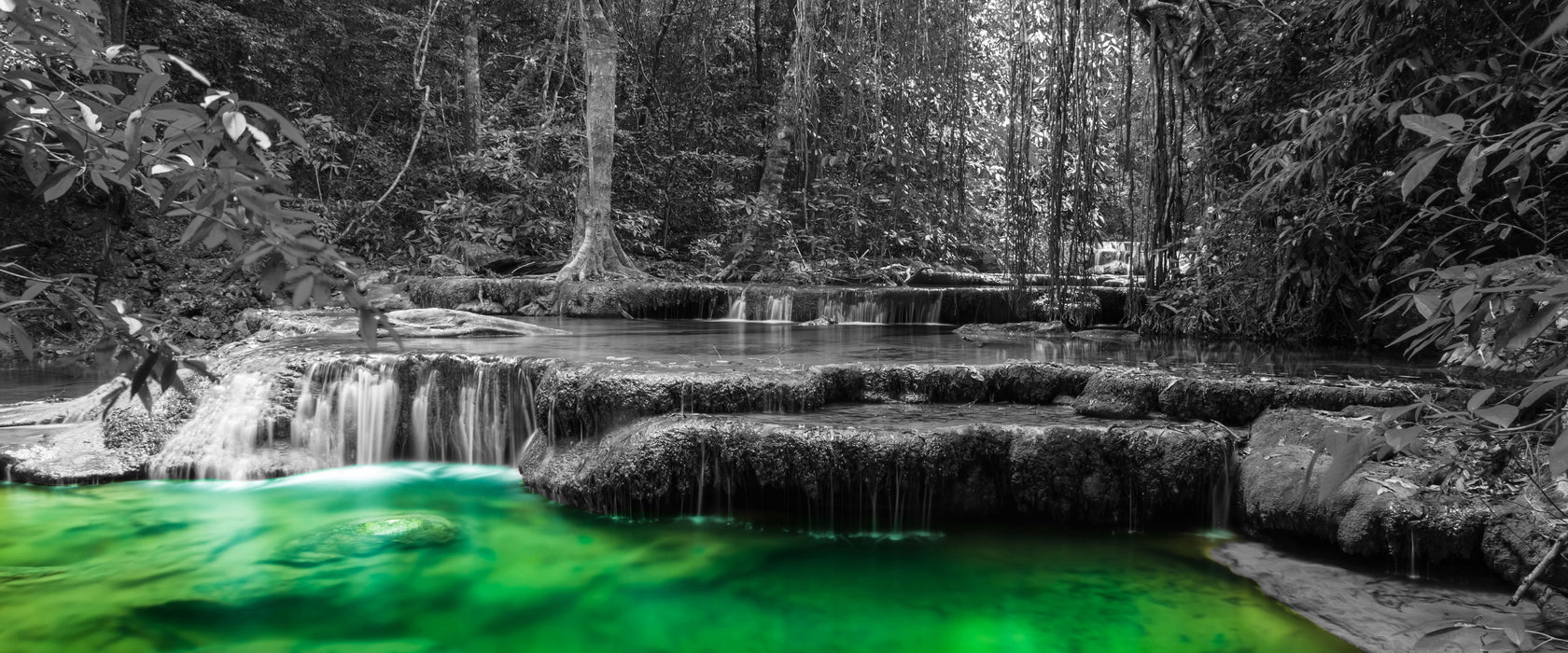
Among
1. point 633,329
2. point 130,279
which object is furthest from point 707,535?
point 130,279

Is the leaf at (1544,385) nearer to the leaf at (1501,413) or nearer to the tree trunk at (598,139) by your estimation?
the leaf at (1501,413)

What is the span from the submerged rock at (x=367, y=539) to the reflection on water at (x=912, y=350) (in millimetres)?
1349

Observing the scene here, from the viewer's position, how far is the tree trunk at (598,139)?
9977mm

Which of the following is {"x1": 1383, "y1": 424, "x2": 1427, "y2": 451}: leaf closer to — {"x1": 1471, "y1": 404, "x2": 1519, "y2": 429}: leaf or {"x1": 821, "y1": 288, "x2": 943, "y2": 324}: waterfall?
{"x1": 1471, "y1": 404, "x2": 1519, "y2": 429}: leaf

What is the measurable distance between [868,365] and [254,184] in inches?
152

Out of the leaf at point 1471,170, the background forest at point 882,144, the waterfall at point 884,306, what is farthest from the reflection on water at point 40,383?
the leaf at point 1471,170

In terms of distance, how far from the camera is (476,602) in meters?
3.27

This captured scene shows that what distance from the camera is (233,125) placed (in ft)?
3.36

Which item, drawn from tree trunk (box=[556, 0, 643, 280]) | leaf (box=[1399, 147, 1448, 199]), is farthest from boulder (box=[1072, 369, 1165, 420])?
tree trunk (box=[556, 0, 643, 280])

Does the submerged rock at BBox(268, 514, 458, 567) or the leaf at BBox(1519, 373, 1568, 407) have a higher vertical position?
the leaf at BBox(1519, 373, 1568, 407)

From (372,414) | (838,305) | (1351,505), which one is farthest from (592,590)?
(838,305)

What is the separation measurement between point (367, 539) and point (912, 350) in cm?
348

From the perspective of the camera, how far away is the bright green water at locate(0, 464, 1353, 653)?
116 inches

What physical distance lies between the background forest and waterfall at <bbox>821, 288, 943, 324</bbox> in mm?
994
